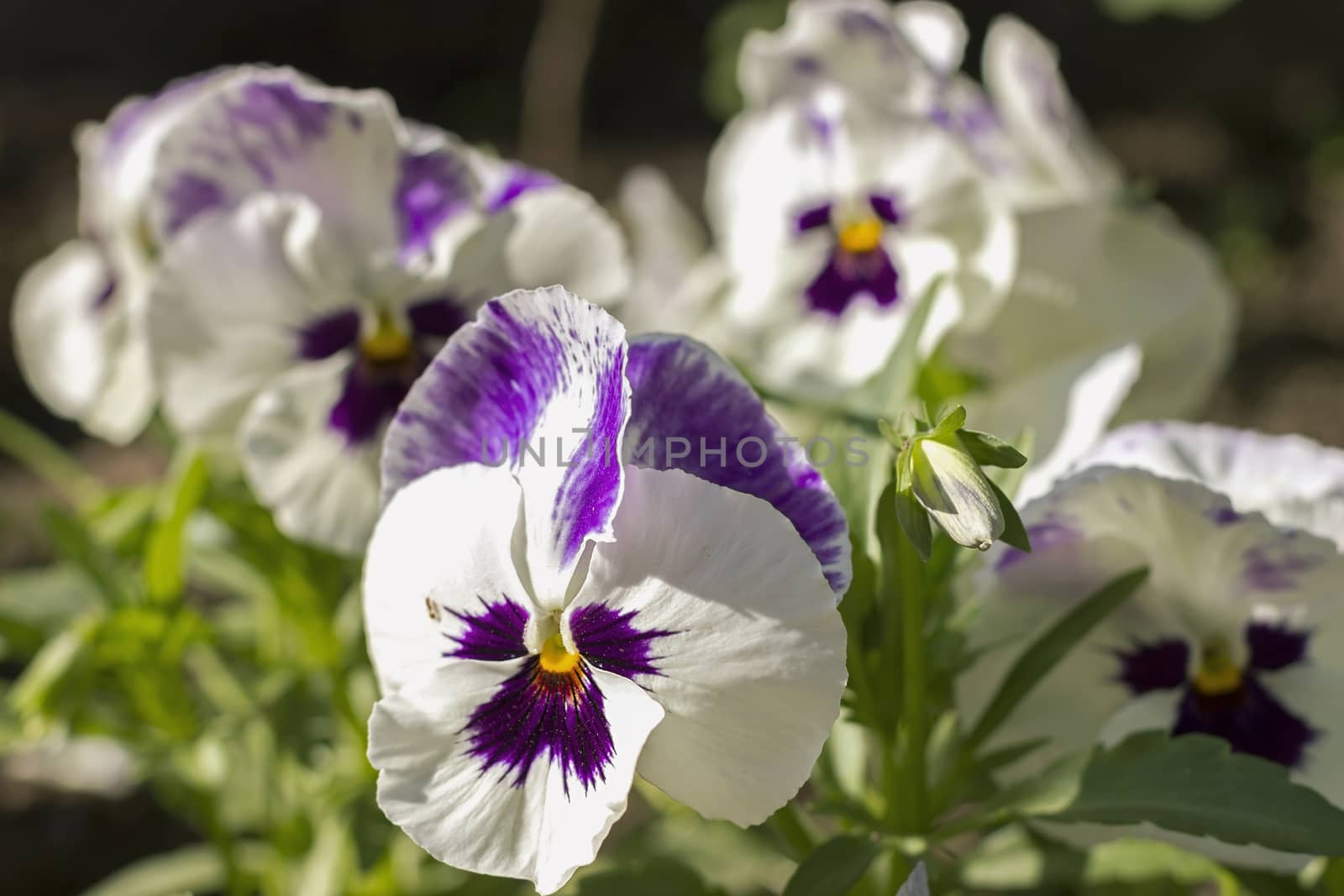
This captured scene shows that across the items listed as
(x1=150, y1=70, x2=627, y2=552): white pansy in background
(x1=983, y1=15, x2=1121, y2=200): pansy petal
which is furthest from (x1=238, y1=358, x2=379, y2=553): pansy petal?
(x1=983, y1=15, x2=1121, y2=200): pansy petal

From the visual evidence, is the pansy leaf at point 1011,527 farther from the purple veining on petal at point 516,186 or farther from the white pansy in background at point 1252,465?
the purple veining on petal at point 516,186

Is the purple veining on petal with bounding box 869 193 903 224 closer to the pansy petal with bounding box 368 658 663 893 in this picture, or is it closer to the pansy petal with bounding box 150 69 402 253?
the pansy petal with bounding box 150 69 402 253

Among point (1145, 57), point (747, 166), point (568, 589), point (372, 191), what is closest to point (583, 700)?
point (568, 589)

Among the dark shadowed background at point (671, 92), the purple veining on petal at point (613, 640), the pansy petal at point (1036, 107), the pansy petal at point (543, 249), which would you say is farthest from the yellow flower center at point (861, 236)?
the dark shadowed background at point (671, 92)

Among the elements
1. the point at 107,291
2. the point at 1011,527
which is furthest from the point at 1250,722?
the point at 107,291

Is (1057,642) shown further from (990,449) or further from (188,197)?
(188,197)

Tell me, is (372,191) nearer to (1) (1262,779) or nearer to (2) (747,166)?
(2) (747,166)
